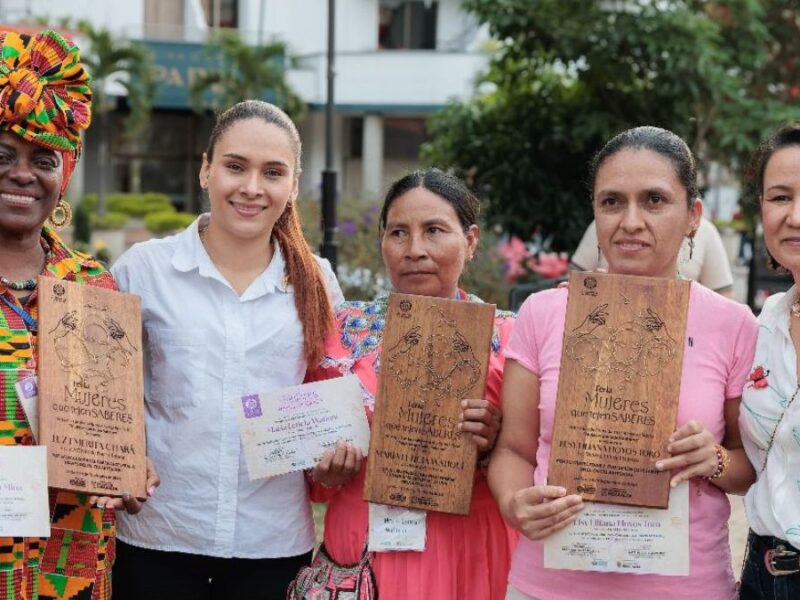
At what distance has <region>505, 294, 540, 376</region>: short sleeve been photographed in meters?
2.79

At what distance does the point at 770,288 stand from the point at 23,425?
9.80 m

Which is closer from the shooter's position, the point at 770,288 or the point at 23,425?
the point at 23,425

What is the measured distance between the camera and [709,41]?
28.0 feet

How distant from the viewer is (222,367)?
10.5ft

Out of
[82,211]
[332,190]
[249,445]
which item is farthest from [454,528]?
[82,211]

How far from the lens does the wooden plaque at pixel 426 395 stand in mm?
2959

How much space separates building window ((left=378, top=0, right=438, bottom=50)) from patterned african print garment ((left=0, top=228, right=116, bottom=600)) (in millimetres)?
28978

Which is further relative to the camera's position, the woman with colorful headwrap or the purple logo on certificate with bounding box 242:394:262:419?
the purple logo on certificate with bounding box 242:394:262:419

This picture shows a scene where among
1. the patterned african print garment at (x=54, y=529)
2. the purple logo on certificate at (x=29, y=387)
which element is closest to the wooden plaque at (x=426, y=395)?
the patterned african print garment at (x=54, y=529)

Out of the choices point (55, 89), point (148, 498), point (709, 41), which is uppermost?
point (709, 41)

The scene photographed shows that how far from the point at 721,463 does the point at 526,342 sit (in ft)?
1.83

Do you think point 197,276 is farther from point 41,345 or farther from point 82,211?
point 82,211

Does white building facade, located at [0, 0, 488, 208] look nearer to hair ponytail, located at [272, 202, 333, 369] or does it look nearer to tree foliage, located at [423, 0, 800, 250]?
tree foliage, located at [423, 0, 800, 250]

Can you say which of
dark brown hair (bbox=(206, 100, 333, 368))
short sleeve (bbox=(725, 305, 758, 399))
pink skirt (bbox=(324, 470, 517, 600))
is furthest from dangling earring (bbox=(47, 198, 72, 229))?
short sleeve (bbox=(725, 305, 758, 399))
